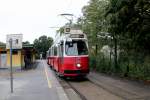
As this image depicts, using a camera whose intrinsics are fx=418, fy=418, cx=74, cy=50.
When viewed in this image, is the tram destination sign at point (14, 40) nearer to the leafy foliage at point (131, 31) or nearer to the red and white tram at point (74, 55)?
the leafy foliage at point (131, 31)

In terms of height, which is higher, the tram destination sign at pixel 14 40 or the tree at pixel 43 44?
the tree at pixel 43 44

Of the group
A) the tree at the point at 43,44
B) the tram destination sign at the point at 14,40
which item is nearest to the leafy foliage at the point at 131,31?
the tram destination sign at the point at 14,40

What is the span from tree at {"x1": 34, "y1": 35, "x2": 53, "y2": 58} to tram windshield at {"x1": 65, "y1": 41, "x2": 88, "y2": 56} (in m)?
125

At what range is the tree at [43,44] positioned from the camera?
511 ft

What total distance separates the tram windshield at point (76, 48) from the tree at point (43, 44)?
125 metres

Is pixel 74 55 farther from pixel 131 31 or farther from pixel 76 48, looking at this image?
pixel 131 31

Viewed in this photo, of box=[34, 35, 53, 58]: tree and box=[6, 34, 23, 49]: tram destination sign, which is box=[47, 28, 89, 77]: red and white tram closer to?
box=[6, 34, 23, 49]: tram destination sign

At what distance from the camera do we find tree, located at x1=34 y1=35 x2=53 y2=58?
156 metres

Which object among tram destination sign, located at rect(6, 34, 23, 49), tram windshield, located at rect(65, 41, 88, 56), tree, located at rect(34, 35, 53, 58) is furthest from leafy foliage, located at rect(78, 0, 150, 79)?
tree, located at rect(34, 35, 53, 58)

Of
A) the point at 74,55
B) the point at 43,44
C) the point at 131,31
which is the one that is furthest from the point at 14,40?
the point at 43,44

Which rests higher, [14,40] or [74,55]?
[14,40]

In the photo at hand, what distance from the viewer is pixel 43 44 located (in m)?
159

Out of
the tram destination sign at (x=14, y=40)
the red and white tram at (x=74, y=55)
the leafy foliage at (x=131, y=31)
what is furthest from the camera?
the red and white tram at (x=74, y=55)

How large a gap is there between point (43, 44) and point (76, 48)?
13076 cm
